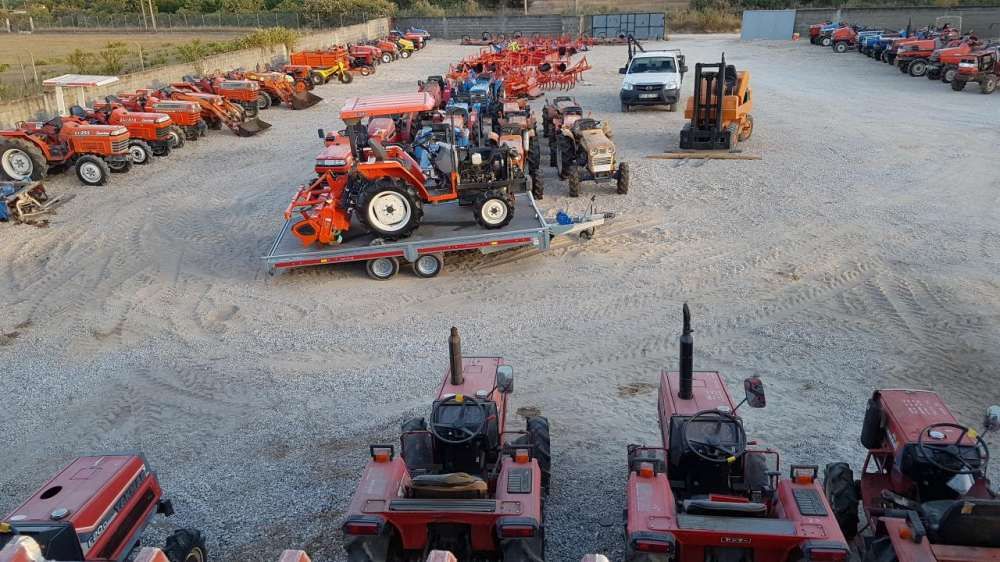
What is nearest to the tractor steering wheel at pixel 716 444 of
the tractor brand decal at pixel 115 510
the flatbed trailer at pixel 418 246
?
the tractor brand decal at pixel 115 510

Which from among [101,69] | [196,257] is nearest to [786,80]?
[196,257]

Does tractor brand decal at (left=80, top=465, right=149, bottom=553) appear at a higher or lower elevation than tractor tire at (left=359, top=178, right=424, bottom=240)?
lower

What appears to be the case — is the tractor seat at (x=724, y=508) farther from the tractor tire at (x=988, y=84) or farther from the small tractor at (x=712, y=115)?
the tractor tire at (x=988, y=84)

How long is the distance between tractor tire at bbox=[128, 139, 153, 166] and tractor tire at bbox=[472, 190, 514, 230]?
32.3ft

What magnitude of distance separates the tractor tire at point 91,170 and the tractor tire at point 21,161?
62cm

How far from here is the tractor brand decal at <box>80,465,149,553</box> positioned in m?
4.30

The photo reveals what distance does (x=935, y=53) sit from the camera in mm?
23844

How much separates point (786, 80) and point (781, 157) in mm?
11232

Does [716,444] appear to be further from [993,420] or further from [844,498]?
[993,420]

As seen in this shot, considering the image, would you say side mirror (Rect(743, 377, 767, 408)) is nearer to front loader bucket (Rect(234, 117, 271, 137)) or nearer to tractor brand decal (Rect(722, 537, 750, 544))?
tractor brand decal (Rect(722, 537, 750, 544))

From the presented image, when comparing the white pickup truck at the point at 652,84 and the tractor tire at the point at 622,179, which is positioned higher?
the white pickup truck at the point at 652,84

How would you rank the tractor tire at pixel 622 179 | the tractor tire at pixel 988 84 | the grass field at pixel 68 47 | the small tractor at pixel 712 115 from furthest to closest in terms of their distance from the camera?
the grass field at pixel 68 47 → the tractor tire at pixel 988 84 → the small tractor at pixel 712 115 → the tractor tire at pixel 622 179

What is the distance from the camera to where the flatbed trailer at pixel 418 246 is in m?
9.99

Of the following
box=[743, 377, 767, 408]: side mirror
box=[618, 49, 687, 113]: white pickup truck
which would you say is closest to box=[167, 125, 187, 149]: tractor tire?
box=[618, 49, 687, 113]: white pickup truck
